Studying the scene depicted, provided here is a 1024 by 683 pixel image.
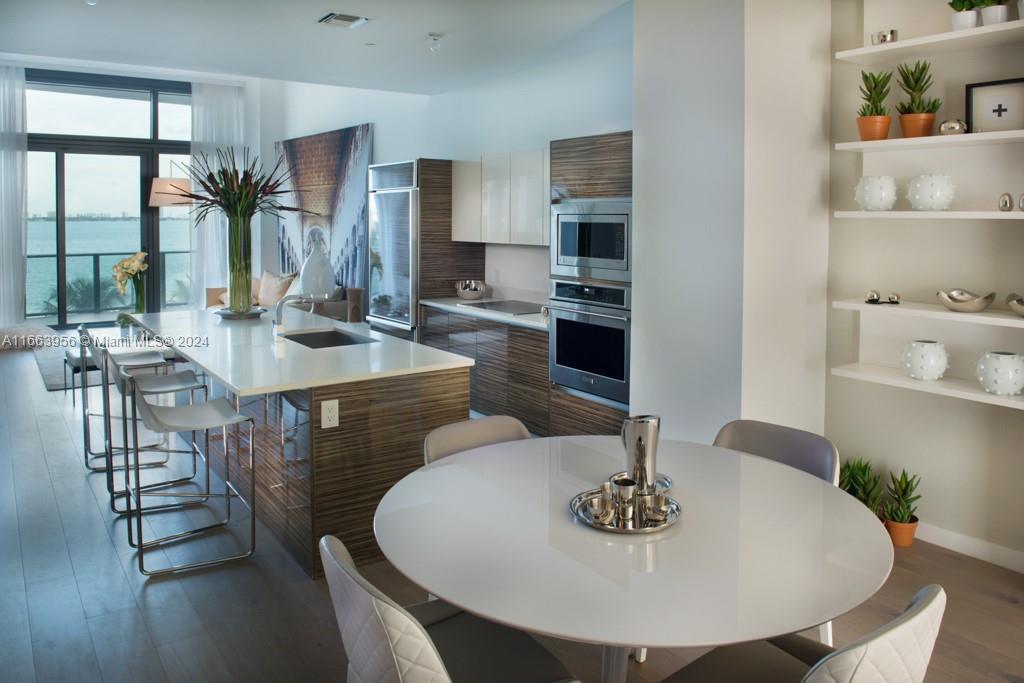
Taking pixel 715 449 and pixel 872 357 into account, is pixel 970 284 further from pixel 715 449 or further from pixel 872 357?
pixel 715 449

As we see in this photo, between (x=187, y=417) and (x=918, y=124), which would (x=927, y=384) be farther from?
(x=187, y=417)

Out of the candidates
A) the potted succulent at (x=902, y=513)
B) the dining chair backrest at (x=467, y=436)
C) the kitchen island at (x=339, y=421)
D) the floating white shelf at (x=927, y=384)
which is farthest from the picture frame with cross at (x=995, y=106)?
the kitchen island at (x=339, y=421)

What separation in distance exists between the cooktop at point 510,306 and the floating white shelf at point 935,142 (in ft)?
8.08

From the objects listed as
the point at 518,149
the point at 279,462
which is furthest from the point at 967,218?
the point at 518,149

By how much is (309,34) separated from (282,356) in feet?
6.91

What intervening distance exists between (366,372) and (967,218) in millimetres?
2317

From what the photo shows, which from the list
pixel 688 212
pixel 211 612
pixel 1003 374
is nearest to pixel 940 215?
pixel 1003 374

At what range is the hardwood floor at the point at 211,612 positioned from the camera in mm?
2490

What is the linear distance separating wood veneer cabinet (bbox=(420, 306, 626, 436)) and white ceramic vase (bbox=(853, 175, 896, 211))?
5.36 feet

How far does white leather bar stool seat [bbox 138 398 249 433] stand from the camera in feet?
10.7

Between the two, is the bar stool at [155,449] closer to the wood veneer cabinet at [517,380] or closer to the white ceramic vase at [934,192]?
the wood veneer cabinet at [517,380]

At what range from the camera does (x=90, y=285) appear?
9102 mm

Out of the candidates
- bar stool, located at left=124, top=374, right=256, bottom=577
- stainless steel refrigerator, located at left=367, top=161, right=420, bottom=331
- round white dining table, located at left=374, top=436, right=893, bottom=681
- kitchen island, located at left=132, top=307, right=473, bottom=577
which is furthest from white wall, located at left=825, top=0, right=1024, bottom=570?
stainless steel refrigerator, located at left=367, top=161, right=420, bottom=331

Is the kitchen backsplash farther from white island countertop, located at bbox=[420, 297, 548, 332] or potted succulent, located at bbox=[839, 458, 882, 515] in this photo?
potted succulent, located at bbox=[839, 458, 882, 515]
